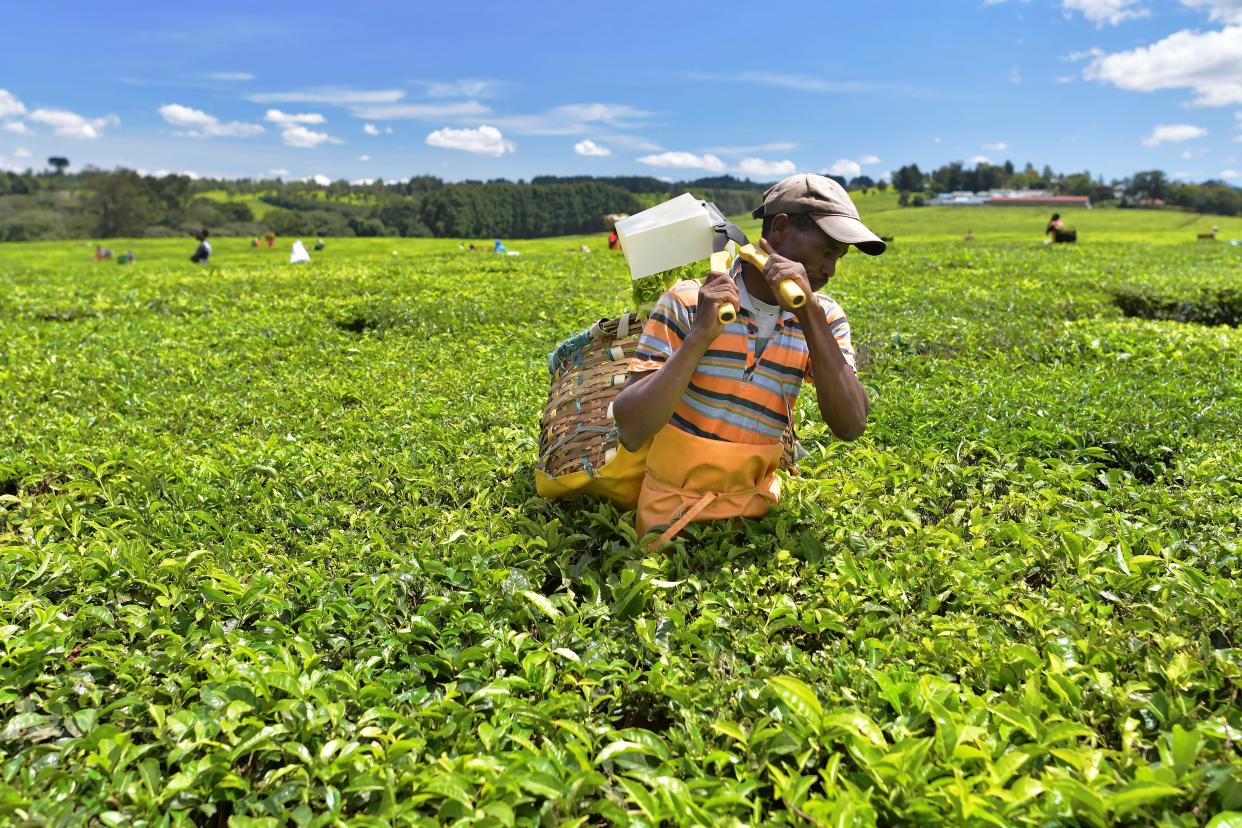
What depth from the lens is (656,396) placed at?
317 centimetres

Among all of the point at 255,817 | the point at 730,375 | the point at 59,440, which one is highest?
the point at 730,375

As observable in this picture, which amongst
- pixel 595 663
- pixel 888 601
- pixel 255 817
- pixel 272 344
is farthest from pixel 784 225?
pixel 272 344

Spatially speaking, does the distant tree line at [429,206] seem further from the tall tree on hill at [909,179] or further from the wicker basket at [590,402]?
the wicker basket at [590,402]

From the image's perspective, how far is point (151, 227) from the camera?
90.5 m

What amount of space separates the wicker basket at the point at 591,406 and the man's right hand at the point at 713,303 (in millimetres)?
883

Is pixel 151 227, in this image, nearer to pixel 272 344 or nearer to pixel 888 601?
pixel 272 344

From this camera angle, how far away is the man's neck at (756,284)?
11.0ft

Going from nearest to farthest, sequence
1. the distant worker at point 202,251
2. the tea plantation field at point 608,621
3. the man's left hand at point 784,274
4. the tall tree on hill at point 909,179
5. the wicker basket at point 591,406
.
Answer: the tea plantation field at point 608,621 → the man's left hand at point 784,274 → the wicker basket at point 591,406 → the distant worker at point 202,251 → the tall tree on hill at point 909,179

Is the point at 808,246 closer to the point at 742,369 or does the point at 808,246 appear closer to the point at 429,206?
the point at 742,369

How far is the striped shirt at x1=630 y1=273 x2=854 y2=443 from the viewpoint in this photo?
335 centimetres

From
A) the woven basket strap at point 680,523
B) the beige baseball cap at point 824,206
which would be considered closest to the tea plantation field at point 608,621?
the woven basket strap at point 680,523

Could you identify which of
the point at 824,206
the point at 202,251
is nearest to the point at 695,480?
the point at 824,206

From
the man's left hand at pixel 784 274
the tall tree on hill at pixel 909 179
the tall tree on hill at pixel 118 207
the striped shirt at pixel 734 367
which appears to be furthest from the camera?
the tall tree on hill at pixel 909 179

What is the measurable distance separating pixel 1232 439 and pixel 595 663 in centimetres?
454
